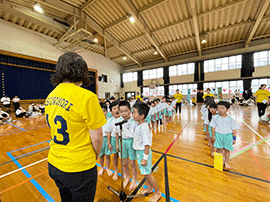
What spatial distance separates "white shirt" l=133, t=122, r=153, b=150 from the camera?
156 centimetres

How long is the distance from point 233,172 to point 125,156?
2160 millimetres

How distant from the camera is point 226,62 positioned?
45.5 feet

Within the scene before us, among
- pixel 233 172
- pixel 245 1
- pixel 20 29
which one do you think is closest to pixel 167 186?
pixel 233 172

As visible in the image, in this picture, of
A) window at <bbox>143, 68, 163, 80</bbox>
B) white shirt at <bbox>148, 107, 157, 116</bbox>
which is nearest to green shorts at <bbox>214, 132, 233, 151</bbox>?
white shirt at <bbox>148, 107, 157, 116</bbox>

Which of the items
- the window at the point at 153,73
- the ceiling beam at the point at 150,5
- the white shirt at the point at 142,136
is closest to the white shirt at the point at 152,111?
the white shirt at the point at 142,136

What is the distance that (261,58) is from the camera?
12352 millimetres

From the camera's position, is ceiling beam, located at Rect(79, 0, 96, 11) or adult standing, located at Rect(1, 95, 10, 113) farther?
ceiling beam, located at Rect(79, 0, 96, 11)

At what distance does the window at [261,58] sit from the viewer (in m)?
12.1

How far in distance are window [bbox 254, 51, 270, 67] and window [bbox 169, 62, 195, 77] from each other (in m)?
6.26

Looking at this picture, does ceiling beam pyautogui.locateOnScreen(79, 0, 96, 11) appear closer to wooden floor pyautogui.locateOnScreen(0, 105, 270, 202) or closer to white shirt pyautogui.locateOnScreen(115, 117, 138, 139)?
wooden floor pyautogui.locateOnScreen(0, 105, 270, 202)

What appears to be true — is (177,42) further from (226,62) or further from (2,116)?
(2,116)

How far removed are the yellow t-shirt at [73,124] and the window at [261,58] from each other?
18664mm

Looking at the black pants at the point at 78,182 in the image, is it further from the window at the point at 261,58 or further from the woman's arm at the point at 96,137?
the window at the point at 261,58

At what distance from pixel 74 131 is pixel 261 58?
1910cm
